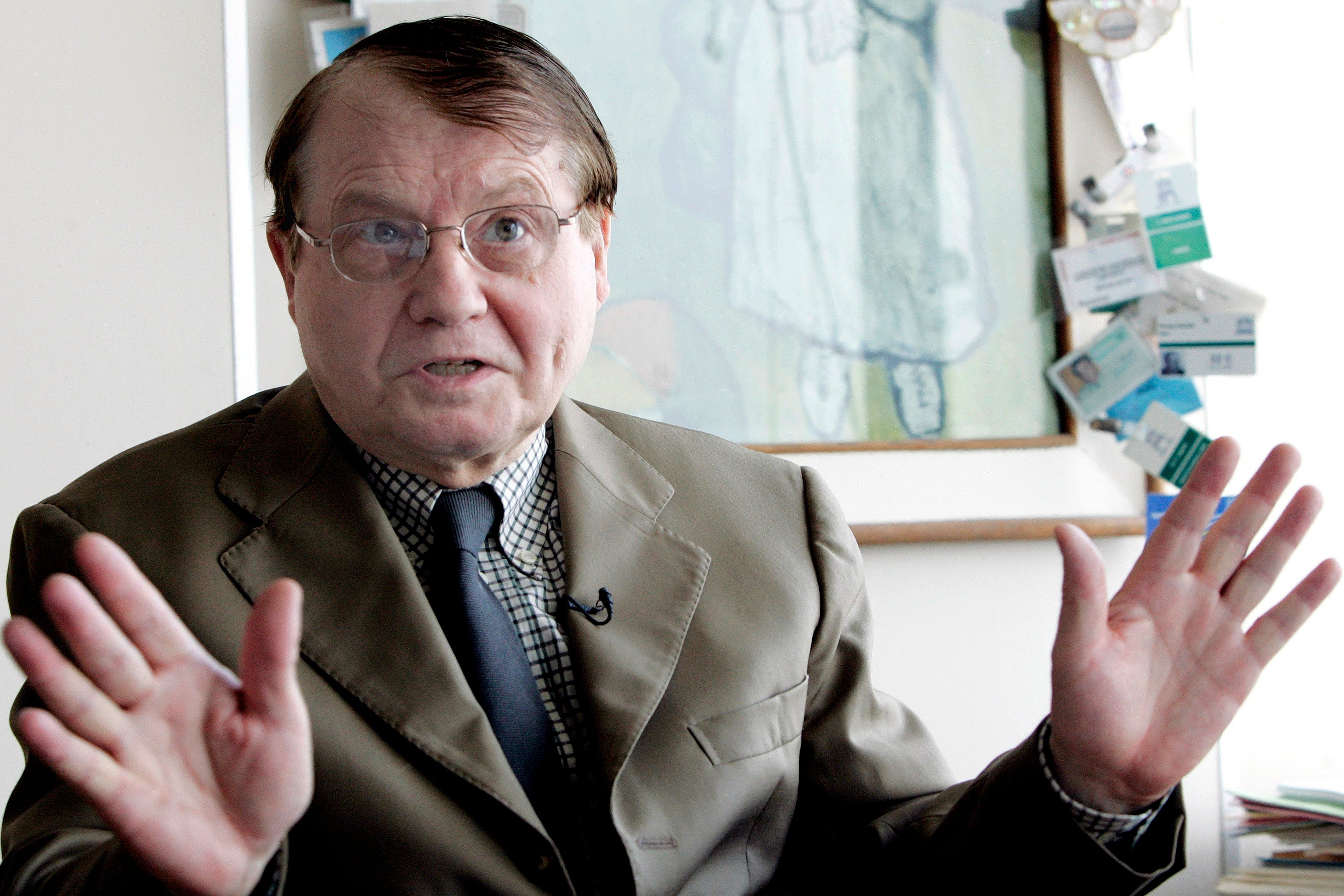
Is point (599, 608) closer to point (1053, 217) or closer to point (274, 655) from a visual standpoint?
point (274, 655)

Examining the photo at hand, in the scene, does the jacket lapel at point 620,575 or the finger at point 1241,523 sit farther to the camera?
the jacket lapel at point 620,575

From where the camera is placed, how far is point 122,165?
164 cm

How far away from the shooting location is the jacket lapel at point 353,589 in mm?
1002

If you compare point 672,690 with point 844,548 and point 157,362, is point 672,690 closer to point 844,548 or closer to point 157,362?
point 844,548

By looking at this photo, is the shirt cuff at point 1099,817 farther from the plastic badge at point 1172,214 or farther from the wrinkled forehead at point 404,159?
the plastic badge at point 1172,214

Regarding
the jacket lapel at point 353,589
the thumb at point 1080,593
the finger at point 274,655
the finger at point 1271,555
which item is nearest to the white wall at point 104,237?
the jacket lapel at point 353,589

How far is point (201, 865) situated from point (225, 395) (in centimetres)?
108

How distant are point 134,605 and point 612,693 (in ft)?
1.59

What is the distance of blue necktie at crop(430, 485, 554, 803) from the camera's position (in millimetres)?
1054

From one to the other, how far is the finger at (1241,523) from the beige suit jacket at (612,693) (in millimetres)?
227

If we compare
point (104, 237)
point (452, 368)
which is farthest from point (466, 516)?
point (104, 237)

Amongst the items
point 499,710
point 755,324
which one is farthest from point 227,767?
point 755,324

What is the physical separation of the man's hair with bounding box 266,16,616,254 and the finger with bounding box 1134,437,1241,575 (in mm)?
663

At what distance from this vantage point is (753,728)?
116cm
